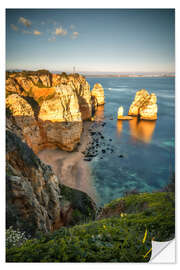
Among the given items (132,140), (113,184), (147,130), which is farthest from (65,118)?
(147,130)

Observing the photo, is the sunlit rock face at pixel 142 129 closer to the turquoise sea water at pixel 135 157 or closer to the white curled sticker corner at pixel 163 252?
the turquoise sea water at pixel 135 157

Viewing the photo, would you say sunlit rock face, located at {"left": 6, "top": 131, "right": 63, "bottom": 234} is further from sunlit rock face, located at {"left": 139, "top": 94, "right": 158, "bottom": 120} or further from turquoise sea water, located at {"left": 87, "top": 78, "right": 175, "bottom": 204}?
sunlit rock face, located at {"left": 139, "top": 94, "right": 158, "bottom": 120}

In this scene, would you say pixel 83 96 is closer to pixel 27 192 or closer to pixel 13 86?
pixel 13 86

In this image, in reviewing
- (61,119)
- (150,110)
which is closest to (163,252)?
(61,119)

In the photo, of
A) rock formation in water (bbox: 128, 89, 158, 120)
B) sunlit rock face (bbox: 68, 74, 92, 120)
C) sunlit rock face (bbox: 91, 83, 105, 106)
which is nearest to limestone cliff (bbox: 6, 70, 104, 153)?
sunlit rock face (bbox: 68, 74, 92, 120)

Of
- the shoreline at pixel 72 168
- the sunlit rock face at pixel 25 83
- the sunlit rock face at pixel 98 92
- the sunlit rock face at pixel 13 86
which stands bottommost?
the shoreline at pixel 72 168

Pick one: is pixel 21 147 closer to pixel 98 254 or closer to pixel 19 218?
pixel 19 218

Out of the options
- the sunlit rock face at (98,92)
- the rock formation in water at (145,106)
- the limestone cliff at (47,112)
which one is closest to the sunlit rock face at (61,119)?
the limestone cliff at (47,112)
